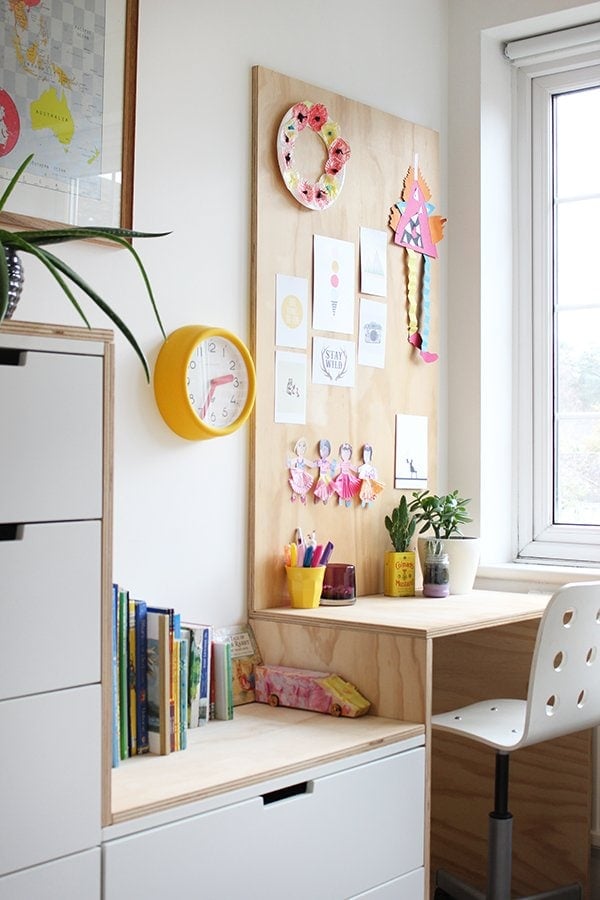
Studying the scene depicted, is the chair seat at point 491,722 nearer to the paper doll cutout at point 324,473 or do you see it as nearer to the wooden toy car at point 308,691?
the wooden toy car at point 308,691

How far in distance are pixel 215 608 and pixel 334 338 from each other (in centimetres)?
72

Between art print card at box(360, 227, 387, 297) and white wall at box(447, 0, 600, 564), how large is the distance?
1.17ft

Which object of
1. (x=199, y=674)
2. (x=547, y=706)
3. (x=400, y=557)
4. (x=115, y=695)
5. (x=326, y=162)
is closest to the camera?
(x=115, y=695)

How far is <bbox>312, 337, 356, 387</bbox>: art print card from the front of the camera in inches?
98.7

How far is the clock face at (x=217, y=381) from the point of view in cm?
214

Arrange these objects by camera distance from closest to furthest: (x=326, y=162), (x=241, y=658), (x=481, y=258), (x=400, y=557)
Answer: (x=241, y=658)
(x=326, y=162)
(x=400, y=557)
(x=481, y=258)

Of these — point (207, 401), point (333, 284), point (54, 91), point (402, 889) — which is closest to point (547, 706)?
point (402, 889)

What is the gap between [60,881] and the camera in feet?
4.69

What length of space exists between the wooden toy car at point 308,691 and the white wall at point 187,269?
0.16 meters

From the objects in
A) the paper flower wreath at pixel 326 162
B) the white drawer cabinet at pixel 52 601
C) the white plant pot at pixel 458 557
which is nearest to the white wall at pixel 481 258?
the white plant pot at pixel 458 557

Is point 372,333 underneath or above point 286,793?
above

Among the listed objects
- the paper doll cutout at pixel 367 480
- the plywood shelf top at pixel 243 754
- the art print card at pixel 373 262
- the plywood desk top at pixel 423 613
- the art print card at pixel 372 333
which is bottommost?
the plywood shelf top at pixel 243 754

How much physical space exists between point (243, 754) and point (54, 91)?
1.20 m

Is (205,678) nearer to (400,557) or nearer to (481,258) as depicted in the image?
(400,557)
